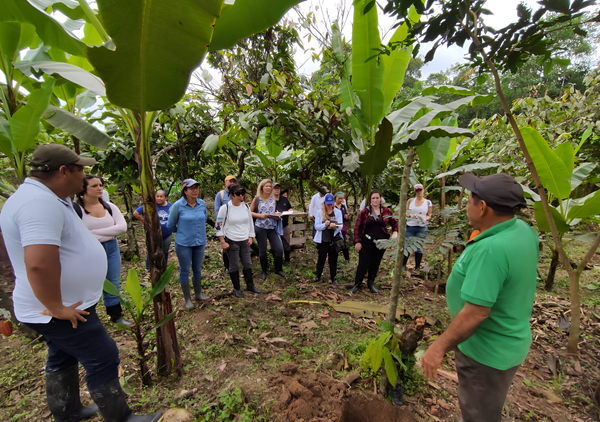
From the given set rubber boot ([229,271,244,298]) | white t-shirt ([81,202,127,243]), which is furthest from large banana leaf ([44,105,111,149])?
rubber boot ([229,271,244,298])

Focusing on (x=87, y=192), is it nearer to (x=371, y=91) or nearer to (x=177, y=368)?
(x=177, y=368)

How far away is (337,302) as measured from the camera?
14.4ft

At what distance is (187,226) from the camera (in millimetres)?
3779

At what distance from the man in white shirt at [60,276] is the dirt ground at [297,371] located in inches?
23.7

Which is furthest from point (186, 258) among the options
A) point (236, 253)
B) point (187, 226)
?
point (236, 253)

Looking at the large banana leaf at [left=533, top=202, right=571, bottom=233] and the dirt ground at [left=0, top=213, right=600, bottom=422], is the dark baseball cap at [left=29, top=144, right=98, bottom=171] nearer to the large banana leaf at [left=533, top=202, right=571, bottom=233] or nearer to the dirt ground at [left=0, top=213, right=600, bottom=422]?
the dirt ground at [left=0, top=213, right=600, bottom=422]

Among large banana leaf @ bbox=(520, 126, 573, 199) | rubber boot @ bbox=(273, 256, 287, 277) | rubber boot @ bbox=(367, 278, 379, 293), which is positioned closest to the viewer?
large banana leaf @ bbox=(520, 126, 573, 199)

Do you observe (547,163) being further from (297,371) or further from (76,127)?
(76,127)

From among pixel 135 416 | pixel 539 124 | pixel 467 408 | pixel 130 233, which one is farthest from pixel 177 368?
pixel 539 124

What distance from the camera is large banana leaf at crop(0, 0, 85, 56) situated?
1565 mm

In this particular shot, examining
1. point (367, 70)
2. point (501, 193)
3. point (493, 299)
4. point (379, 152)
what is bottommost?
point (493, 299)

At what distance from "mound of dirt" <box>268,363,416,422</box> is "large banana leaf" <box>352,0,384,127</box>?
2549 millimetres

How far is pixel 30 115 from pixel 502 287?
3.43m

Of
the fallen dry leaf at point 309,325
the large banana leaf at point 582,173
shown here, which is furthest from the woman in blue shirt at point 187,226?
the large banana leaf at point 582,173
